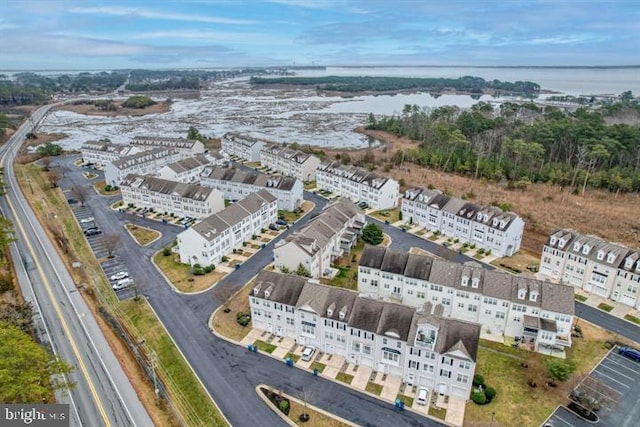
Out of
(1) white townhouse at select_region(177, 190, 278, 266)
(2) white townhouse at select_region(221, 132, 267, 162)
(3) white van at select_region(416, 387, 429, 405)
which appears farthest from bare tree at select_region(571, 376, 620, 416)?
(2) white townhouse at select_region(221, 132, 267, 162)

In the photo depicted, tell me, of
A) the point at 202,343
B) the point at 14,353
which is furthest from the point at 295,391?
the point at 14,353

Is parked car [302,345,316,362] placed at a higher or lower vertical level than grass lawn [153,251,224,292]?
lower

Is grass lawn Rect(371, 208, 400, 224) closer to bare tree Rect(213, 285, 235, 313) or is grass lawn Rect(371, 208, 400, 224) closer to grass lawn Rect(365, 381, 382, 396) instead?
bare tree Rect(213, 285, 235, 313)

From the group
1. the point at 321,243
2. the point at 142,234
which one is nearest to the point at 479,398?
the point at 321,243

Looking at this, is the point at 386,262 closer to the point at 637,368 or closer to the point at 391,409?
the point at 391,409

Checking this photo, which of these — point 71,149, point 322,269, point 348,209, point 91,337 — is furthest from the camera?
point 71,149

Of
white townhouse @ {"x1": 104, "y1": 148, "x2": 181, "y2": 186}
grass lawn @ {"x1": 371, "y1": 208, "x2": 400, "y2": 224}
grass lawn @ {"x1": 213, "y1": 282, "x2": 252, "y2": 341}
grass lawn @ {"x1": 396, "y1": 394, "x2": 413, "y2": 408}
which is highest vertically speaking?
white townhouse @ {"x1": 104, "y1": 148, "x2": 181, "y2": 186}

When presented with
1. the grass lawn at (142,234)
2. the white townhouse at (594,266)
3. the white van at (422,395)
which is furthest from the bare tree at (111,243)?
the white townhouse at (594,266)
